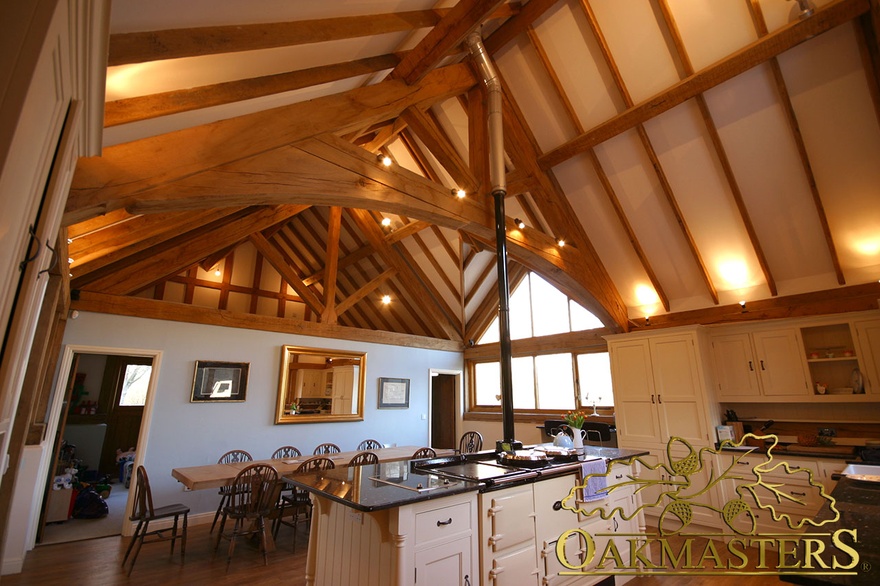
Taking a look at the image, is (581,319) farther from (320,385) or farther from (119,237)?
(119,237)

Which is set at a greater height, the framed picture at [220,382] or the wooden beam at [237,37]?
the wooden beam at [237,37]

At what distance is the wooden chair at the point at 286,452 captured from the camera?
603 cm

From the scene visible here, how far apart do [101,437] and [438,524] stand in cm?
863

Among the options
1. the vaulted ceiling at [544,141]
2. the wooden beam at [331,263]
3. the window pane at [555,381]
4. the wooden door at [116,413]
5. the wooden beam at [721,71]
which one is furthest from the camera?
the wooden door at [116,413]

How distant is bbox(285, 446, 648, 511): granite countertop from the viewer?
7.98 ft

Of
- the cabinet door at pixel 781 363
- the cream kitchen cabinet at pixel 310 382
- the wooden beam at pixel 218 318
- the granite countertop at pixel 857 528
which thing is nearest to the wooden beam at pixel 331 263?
the wooden beam at pixel 218 318

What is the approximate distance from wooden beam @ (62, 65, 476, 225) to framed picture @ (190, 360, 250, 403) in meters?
3.93

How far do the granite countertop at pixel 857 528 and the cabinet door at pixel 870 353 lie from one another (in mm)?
2384

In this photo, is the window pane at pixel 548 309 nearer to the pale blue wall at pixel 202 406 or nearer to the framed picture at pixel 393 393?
the framed picture at pixel 393 393

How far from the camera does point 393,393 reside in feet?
26.7

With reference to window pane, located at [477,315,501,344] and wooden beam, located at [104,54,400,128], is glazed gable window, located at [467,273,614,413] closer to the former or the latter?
window pane, located at [477,315,501,344]

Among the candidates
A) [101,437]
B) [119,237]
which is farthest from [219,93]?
[101,437]

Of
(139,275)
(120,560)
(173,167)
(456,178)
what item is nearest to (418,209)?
(456,178)

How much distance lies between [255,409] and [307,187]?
4.30 m
